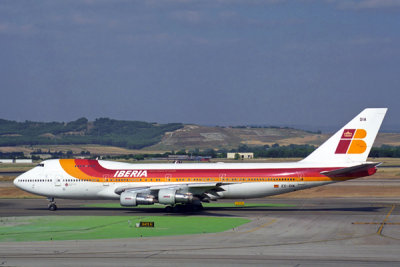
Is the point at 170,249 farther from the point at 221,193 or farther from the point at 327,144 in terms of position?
the point at 327,144

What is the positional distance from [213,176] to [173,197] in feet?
15.9

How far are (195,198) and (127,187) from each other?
5.99 meters

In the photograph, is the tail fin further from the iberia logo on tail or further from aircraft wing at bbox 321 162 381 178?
aircraft wing at bbox 321 162 381 178

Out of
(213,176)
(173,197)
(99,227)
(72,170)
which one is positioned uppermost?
(72,170)

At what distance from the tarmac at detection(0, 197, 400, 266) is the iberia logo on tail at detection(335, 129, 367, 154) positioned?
549cm

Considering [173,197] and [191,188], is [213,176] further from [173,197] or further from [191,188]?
[173,197]

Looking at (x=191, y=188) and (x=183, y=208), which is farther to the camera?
(x=183, y=208)

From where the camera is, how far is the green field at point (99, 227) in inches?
1283

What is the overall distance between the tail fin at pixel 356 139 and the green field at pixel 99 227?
10.9 meters

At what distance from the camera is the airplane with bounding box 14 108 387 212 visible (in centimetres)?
4453

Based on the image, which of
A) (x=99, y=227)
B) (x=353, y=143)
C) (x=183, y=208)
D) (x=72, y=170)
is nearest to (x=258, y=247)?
(x=99, y=227)

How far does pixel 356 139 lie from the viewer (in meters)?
46.0

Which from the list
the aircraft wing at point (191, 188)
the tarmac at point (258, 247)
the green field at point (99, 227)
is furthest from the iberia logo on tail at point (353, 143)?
the green field at point (99, 227)

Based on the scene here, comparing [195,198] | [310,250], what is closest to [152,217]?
[195,198]
